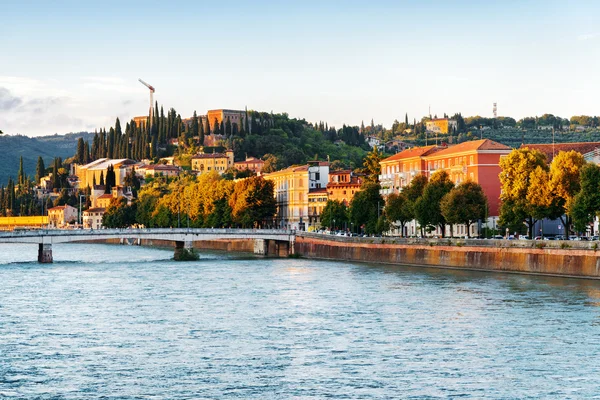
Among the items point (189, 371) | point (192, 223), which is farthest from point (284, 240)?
point (189, 371)

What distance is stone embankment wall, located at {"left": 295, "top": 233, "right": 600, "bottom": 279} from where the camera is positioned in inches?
2192

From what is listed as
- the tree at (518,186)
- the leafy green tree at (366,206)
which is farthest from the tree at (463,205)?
the leafy green tree at (366,206)

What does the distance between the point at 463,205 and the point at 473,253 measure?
12.4m

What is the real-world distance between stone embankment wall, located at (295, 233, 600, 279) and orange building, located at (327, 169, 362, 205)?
36.3 m

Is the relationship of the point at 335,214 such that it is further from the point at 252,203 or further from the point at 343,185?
the point at 343,185

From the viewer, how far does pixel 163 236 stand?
89.2 meters

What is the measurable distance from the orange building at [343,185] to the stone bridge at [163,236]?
24263 mm

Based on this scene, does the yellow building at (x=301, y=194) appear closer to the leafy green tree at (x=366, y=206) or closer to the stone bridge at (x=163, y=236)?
the stone bridge at (x=163, y=236)

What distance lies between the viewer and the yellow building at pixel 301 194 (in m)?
136

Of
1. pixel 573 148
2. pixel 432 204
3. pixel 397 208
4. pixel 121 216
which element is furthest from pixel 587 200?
pixel 121 216

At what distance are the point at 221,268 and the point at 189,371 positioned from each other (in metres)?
44.9

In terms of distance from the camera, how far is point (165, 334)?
3719cm

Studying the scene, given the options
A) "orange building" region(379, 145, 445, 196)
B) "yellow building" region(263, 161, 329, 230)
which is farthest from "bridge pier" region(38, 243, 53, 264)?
"yellow building" region(263, 161, 329, 230)

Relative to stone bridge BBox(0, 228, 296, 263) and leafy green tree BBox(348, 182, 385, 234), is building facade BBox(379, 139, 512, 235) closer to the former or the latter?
leafy green tree BBox(348, 182, 385, 234)
